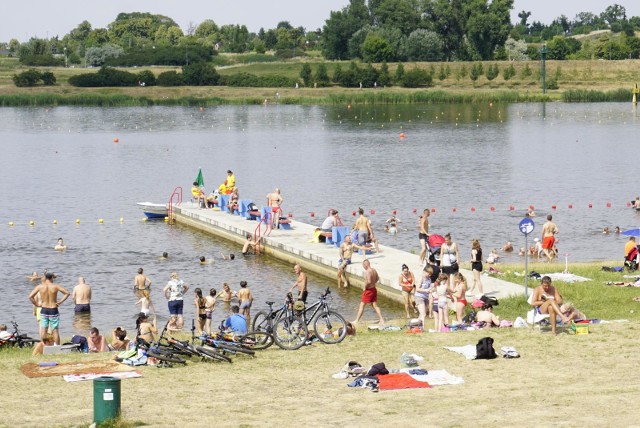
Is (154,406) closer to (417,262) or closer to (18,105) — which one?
(417,262)

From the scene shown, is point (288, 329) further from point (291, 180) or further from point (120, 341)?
point (291, 180)

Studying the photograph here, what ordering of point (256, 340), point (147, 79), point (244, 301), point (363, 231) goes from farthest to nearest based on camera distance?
1. point (147, 79)
2. point (363, 231)
3. point (244, 301)
4. point (256, 340)

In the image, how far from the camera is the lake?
36781mm

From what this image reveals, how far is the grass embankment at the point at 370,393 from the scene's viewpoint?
16.2m

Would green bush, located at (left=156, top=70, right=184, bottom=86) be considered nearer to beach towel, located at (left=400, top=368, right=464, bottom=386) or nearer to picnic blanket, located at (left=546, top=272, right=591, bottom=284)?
picnic blanket, located at (left=546, top=272, right=591, bottom=284)

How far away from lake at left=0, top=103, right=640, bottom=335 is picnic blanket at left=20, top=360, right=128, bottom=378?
27.7 feet

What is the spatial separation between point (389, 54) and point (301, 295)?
153730 millimetres

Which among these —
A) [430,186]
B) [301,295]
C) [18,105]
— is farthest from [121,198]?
[18,105]

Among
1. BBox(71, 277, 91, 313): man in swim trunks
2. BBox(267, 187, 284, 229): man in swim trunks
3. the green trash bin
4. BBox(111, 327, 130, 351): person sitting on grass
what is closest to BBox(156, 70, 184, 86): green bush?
BBox(267, 187, 284, 229): man in swim trunks

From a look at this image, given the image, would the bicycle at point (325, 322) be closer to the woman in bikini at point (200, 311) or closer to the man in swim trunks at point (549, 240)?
the woman in bikini at point (200, 311)

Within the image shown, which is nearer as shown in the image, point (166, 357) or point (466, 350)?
point (166, 357)

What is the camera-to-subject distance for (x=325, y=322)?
2145 centimetres

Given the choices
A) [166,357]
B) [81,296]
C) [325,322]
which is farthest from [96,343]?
[81,296]

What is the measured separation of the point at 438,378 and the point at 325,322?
3517 millimetres
